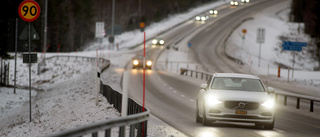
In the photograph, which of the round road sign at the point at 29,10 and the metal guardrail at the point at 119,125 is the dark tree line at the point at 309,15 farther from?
the metal guardrail at the point at 119,125

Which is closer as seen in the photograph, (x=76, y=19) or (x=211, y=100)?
(x=211, y=100)

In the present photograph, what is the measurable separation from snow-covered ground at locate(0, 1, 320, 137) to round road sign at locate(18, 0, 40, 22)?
12.0ft

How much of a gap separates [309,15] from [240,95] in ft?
332

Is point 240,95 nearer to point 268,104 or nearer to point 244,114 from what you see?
point 244,114

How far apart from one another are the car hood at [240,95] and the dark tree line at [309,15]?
7466cm

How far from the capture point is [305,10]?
121 m

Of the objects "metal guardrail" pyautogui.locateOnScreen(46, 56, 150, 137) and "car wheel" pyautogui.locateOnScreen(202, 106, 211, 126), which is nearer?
"metal guardrail" pyautogui.locateOnScreen(46, 56, 150, 137)

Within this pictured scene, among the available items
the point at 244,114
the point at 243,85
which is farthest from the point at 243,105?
the point at 243,85

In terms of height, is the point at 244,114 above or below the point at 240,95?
below

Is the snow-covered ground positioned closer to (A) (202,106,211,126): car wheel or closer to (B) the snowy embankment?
(B) the snowy embankment

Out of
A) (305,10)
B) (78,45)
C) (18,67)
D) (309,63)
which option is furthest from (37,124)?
(305,10)

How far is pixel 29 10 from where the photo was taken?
17.7 metres

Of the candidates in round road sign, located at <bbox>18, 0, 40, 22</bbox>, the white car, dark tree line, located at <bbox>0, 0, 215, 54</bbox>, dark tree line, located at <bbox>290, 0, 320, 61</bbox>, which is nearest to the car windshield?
the white car

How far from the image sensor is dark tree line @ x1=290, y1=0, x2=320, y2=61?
94.0 metres
